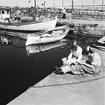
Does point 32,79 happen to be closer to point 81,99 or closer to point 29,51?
point 81,99

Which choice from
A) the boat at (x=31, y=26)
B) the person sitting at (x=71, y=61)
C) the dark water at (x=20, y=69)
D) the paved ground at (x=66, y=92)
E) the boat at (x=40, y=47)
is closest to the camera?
the paved ground at (x=66, y=92)

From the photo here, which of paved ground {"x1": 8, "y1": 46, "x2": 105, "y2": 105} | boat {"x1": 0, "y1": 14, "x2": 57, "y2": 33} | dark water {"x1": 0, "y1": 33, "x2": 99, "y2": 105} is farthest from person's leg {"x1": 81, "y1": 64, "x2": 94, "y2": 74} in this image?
boat {"x1": 0, "y1": 14, "x2": 57, "y2": 33}

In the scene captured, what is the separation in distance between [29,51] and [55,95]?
12.3 meters

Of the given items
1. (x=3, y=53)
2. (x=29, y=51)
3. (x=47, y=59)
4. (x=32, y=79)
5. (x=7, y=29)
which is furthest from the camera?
(x=7, y=29)

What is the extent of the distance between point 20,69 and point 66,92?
21.5 feet

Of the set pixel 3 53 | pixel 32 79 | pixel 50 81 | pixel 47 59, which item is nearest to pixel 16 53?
pixel 3 53

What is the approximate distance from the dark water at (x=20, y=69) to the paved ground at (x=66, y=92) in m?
2.49

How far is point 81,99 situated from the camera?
6.64 m

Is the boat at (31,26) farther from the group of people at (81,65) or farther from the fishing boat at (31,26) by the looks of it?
the group of people at (81,65)

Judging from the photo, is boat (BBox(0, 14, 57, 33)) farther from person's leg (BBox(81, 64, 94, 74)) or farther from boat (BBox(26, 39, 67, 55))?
person's leg (BBox(81, 64, 94, 74))

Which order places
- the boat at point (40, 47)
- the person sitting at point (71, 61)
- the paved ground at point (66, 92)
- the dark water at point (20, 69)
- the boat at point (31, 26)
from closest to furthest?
the paved ground at point (66, 92)
the person sitting at point (71, 61)
the dark water at point (20, 69)
the boat at point (40, 47)
the boat at point (31, 26)

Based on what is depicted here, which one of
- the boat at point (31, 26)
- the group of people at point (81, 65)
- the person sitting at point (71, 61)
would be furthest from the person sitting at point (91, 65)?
the boat at point (31, 26)

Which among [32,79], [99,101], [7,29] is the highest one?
[7,29]

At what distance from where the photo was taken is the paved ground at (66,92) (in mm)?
6457
